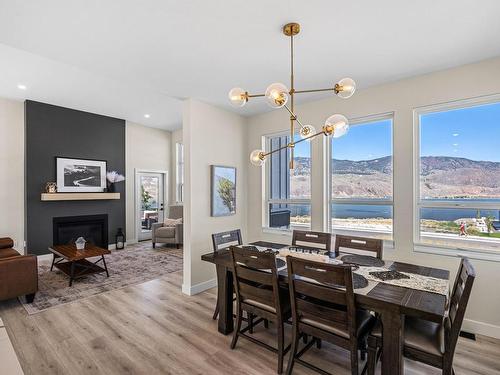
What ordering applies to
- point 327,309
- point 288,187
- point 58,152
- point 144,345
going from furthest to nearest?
point 58,152, point 288,187, point 144,345, point 327,309

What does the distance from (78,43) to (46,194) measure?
4145 mm

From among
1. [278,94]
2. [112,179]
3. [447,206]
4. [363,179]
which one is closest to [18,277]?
[112,179]

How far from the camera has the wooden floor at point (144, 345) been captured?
2178 millimetres

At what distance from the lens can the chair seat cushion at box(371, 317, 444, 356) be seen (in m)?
1.66

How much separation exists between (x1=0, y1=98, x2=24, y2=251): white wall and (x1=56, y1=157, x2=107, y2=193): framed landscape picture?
0.65 m

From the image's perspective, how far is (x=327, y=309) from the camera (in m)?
1.83

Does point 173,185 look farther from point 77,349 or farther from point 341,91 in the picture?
point 341,91

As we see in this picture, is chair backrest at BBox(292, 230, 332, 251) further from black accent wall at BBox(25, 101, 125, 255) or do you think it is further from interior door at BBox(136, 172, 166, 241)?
interior door at BBox(136, 172, 166, 241)

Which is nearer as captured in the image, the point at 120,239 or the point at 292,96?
the point at 292,96

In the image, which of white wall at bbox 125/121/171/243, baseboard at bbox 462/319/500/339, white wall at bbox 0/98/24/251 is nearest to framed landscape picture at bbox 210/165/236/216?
baseboard at bbox 462/319/500/339

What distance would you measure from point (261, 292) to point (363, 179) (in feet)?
7.30

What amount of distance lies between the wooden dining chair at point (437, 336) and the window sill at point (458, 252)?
113cm

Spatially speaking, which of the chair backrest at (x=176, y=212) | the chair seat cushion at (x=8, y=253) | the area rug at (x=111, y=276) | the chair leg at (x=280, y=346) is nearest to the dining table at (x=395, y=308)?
the chair leg at (x=280, y=346)

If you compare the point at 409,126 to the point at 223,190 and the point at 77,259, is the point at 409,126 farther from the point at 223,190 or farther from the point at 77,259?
the point at 77,259
